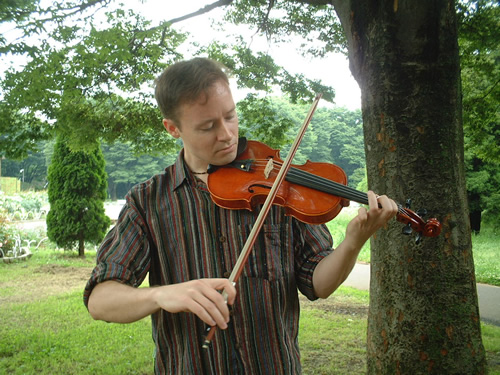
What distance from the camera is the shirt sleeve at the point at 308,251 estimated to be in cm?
160

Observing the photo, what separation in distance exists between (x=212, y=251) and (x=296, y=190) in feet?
1.41

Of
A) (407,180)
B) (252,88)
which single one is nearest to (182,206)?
(407,180)

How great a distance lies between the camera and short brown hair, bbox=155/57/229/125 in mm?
1512

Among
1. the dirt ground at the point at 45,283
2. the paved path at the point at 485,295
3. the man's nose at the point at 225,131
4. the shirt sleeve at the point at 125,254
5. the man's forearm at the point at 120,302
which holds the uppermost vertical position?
the man's nose at the point at 225,131

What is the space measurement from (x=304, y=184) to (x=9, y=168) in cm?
4050

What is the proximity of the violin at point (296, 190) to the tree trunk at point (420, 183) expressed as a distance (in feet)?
4.80

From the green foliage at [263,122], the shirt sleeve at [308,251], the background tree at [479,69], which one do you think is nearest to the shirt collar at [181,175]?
the shirt sleeve at [308,251]

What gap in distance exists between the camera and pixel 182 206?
1.61 m

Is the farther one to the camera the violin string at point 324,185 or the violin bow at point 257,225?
the violin string at point 324,185

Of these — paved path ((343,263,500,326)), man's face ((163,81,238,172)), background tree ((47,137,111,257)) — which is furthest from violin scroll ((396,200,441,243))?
background tree ((47,137,111,257))

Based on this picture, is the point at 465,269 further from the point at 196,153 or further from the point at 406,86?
the point at 196,153

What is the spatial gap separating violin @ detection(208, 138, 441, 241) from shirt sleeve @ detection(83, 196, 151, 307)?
0.94 feet

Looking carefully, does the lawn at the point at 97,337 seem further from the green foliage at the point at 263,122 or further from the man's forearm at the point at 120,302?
the man's forearm at the point at 120,302

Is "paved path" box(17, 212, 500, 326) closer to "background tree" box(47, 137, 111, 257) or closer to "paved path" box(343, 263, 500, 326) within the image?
"paved path" box(343, 263, 500, 326)
